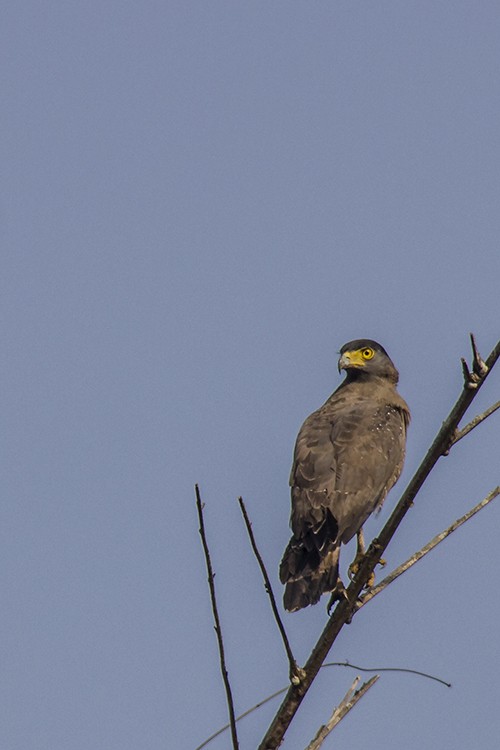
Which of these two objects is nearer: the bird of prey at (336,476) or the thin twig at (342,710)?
the thin twig at (342,710)

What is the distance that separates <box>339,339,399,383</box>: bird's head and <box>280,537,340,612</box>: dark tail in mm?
2916

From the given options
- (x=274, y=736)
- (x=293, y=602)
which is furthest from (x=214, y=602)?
(x=293, y=602)

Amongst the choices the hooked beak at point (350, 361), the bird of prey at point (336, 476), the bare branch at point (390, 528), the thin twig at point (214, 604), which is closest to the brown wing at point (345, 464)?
the bird of prey at point (336, 476)

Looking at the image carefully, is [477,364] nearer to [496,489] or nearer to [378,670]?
[496,489]

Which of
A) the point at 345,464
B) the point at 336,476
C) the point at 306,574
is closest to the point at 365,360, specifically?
the point at 345,464

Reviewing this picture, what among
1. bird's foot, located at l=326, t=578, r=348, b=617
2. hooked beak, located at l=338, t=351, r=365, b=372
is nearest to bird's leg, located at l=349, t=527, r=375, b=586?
bird's foot, located at l=326, t=578, r=348, b=617

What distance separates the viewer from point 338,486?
6.85m

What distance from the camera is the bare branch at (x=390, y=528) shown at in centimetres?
403

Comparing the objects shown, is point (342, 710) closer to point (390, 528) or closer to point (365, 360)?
point (390, 528)

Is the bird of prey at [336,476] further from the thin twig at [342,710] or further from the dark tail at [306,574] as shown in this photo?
the thin twig at [342,710]

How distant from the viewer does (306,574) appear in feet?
19.2

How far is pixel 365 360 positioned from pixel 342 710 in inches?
206

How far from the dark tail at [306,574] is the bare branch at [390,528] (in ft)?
4.45

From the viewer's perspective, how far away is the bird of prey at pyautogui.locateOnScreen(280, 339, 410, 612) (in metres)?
5.93
